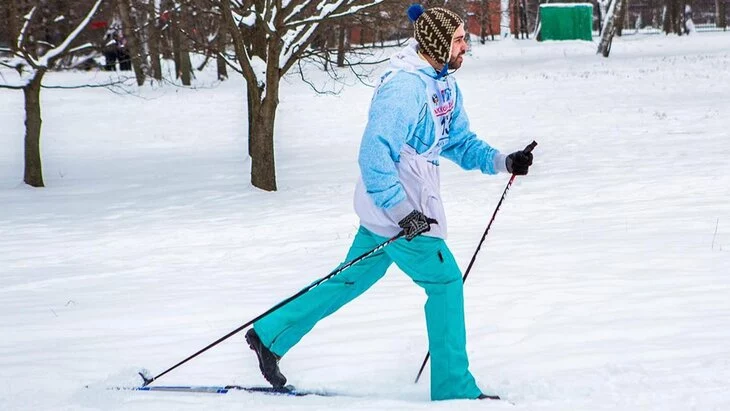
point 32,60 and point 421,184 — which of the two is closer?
point 421,184

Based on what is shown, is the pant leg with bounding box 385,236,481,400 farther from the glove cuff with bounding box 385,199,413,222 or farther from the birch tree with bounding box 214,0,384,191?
the birch tree with bounding box 214,0,384,191

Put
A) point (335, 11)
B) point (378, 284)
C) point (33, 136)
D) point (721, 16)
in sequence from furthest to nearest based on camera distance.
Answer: point (721, 16), point (33, 136), point (335, 11), point (378, 284)

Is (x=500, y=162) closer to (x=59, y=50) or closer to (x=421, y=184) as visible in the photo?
(x=421, y=184)

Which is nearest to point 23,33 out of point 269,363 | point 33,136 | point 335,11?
point 33,136

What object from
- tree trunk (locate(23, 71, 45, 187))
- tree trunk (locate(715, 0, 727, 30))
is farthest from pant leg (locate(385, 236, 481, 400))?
tree trunk (locate(715, 0, 727, 30))

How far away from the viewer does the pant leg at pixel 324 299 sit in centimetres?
435

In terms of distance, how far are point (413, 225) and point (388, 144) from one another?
1.10 ft

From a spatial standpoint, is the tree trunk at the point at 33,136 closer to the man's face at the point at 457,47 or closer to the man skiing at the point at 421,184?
the man skiing at the point at 421,184

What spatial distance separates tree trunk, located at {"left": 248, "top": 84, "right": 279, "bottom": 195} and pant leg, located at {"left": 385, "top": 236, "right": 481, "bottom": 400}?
8.77m

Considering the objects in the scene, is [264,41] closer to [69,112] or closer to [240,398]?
[240,398]

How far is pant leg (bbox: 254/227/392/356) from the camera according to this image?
4.35 m

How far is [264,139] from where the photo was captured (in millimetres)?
13047

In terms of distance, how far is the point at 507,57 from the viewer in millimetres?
41062

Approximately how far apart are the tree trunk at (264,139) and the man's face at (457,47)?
8.59m
